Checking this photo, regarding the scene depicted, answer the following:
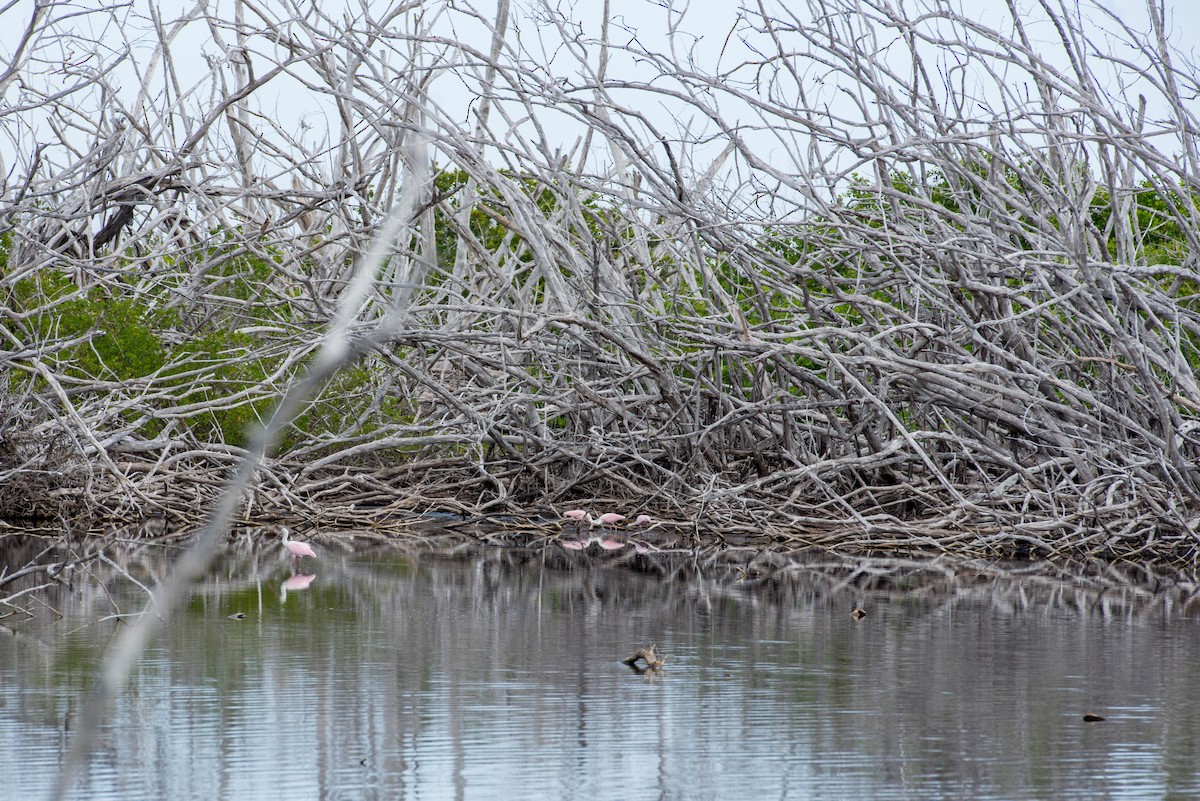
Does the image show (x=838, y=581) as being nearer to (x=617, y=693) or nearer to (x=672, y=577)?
(x=672, y=577)

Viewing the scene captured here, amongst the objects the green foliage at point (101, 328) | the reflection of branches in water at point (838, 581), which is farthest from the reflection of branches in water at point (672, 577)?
the green foliage at point (101, 328)

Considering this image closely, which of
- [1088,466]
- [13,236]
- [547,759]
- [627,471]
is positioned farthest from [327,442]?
[547,759]

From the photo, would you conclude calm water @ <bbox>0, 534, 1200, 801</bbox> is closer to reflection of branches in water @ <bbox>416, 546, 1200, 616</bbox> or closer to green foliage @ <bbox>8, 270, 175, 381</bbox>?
reflection of branches in water @ <bbox>416, 546, 1200, 616</bbox>

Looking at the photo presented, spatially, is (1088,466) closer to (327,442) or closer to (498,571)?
(498,571)

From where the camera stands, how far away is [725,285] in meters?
11.6

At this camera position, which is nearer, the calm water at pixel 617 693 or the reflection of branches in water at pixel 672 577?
the calm water at pixel 617 693

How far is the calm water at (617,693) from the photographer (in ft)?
10.6

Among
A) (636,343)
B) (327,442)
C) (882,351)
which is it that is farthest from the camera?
(327,442)

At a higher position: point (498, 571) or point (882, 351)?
point (882, 351)

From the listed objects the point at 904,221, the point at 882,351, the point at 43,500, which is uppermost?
the point at 904,221

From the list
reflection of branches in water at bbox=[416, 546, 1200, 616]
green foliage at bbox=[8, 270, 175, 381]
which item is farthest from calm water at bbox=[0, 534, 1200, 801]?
green foliage at bbox=[8, 270, 175, 381]

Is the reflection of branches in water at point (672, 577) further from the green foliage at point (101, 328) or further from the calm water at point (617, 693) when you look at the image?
the green foliage at point (101, 328)

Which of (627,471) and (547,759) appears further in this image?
(627,471)

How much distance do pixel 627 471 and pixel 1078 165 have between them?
11.0 ft
